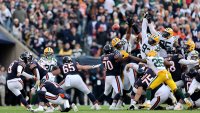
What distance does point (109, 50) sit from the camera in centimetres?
2238

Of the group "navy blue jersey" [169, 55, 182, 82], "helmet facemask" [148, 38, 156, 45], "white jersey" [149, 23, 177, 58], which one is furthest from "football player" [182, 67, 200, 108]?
"white jersey" [149, 23, 177, 58]

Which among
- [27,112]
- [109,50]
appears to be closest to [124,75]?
[109,50]

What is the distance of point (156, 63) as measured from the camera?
2081cm

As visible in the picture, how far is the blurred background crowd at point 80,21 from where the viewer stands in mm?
28562

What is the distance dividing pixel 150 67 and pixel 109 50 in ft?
5.51

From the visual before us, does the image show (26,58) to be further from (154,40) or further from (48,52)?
(154,40)

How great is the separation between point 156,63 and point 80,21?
367 inches

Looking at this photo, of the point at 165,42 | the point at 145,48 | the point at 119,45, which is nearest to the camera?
the point at 119,45

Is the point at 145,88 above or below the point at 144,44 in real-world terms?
below

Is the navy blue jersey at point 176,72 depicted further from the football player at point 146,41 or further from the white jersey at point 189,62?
the football player at point 146,41

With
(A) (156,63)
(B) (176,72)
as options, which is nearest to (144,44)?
(B) (176,72)

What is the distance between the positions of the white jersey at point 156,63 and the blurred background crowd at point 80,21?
271 inches

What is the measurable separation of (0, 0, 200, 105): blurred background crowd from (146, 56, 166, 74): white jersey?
22.6 ft

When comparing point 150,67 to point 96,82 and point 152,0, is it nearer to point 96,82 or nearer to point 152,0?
point 96,82
